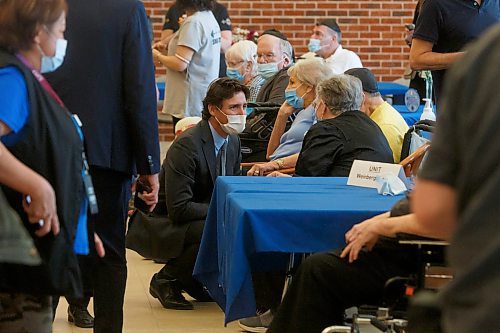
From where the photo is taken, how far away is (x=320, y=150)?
4680 millimetres

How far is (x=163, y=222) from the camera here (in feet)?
16.7

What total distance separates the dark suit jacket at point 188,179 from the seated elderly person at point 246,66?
6.82ft

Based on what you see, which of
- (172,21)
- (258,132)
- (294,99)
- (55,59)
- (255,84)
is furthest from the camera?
(172,21)

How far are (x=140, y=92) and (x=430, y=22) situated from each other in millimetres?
1768

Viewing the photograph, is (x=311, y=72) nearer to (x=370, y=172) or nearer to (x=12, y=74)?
(x=370, y=172)

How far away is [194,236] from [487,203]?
342 cm

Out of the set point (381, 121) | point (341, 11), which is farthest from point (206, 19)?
point (341, 11)

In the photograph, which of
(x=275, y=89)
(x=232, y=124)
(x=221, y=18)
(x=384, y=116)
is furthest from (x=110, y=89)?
(x=221, y=18)

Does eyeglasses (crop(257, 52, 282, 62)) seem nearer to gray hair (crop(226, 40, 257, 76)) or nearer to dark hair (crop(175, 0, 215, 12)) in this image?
gray hair (crop(226, 40, 257, 76))

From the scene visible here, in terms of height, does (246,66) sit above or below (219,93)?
below

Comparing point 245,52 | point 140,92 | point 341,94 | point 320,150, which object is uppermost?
point 140,92

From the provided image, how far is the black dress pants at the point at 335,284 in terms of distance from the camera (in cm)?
353

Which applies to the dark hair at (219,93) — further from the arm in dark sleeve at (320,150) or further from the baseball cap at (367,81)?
the baseball cap at (367,81)

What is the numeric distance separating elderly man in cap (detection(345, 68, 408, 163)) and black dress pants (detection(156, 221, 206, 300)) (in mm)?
971
